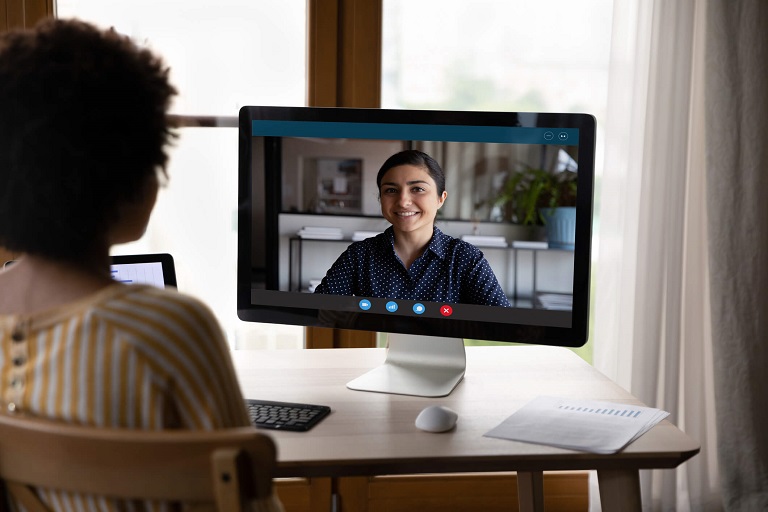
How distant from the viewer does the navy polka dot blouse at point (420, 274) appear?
5.41 ft

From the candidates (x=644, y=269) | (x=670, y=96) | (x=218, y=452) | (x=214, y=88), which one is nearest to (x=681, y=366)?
(x=644, y=269)

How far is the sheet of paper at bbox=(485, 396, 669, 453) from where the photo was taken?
1.34m

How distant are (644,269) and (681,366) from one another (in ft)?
1.04

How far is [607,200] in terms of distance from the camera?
8.02 feet

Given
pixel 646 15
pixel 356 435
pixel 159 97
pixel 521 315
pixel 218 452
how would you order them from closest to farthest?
1. pixel 218 452
2. pixel 159 97
3. pixel 356 435
4. pixel 521 315
5. pixel 646 15

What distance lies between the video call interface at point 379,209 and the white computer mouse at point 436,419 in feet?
0.97

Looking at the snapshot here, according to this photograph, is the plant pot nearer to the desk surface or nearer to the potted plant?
the potted plant

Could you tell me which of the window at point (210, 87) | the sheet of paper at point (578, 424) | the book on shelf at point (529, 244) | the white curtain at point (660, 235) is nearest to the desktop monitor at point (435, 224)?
the book on shelf at point (529, 244)

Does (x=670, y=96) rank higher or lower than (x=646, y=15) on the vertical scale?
lower

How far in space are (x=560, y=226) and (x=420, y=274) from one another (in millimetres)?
287

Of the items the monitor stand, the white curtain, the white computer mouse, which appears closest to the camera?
the white computer mouse

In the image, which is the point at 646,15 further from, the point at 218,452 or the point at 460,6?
the point at 218,452

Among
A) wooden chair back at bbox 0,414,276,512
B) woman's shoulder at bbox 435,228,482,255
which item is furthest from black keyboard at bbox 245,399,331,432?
wooden chair back at bbox 0,414,276,512

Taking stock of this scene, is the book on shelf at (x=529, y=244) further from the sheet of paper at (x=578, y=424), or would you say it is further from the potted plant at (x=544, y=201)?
the sheet of paper at (x=578, y=424)
